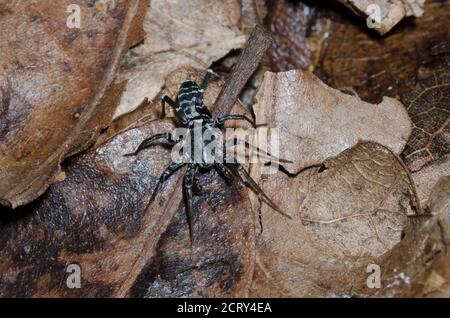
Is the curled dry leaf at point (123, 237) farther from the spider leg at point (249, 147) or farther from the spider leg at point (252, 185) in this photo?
the spider leg at point (249, 147)

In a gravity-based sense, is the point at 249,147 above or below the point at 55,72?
below

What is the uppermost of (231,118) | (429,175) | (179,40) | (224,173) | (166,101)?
(179,40)

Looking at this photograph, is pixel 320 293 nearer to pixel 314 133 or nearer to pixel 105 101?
pixel 314 133

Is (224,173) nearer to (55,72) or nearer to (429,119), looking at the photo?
(55,72)

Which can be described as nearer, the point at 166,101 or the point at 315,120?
the point at 315,120

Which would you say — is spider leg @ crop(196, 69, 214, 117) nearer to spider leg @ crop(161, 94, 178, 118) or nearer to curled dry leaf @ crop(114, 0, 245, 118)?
spider leg @ crop(161, 94, 178, 118)

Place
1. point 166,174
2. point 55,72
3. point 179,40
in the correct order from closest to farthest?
1. point 166,174
2. point 55,72
3. point 179,40

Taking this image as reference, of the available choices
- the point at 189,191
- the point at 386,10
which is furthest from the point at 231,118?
the point at 386,10
